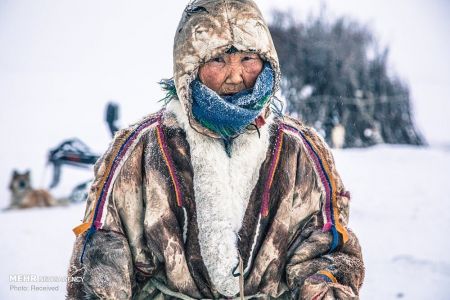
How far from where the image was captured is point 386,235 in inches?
226

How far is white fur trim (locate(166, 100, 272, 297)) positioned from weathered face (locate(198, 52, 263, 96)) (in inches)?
7.0

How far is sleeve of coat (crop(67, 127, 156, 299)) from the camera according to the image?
6.41 feet

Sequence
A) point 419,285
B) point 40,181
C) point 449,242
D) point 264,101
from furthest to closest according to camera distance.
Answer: point 40,181, point 449,242, point 419,285, point 264,101

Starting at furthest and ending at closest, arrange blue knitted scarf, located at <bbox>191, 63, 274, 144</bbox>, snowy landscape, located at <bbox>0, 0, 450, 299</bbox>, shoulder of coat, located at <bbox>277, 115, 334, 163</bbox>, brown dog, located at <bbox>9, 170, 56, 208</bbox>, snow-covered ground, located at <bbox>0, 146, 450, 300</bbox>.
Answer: brown dog, located at <bbox>9, 170, 56, 208</bbox> → snowy landscape, located at <bbox>0, 0, 450, 299</bbox> → snow-covered ground, located at <bbox>0, 146, 450, 300</bbox> → shoulder of coat, located at <bbox>277, 115, 334, 163</bbox> → blue knitted scarf, located at <bbox>191, 63, 274, 144</bbox>

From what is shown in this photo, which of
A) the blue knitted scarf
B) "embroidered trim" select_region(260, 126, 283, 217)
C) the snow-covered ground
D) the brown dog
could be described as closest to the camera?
the blue knitted scarf

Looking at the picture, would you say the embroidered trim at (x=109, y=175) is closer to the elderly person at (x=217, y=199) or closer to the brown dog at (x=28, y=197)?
the elderly person at (x=217, y=199)

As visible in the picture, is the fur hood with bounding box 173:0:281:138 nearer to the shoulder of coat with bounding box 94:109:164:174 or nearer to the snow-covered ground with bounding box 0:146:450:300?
the shoulder of coat with bounding box 94:109:164:174

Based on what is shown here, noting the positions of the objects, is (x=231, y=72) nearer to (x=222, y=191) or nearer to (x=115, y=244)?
(x=222, y=191)

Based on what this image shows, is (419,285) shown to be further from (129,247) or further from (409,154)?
(409,154)

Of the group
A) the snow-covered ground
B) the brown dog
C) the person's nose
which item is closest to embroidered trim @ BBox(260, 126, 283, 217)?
the person's nose

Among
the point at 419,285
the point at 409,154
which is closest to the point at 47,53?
the point at 409,154

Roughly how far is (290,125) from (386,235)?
389cm

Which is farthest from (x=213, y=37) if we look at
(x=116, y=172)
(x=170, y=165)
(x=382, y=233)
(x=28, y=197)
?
(x=28, y=197)

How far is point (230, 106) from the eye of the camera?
6.34 ft
